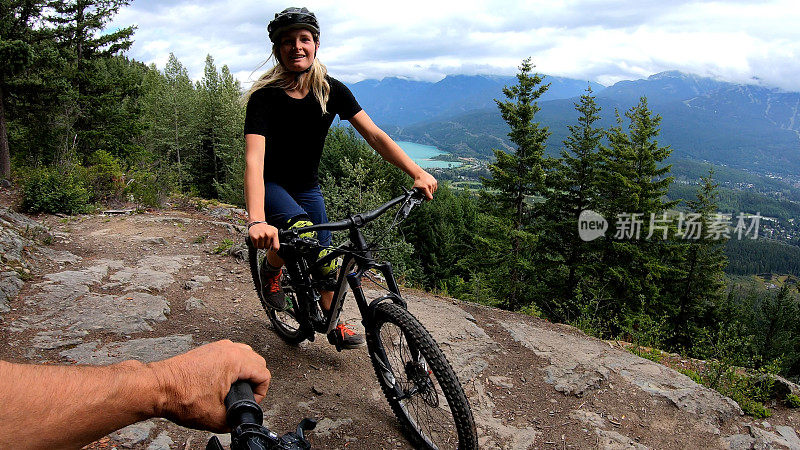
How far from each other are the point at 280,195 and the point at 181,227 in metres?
6.26

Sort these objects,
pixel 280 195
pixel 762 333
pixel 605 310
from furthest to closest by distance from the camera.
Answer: pixel 762 333 → pixel 605 310 → pixel 280 195

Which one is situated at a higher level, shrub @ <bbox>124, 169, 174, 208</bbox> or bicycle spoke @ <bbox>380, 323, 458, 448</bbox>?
shrub @ <bbox>124, 169, 174, 208</bbox>

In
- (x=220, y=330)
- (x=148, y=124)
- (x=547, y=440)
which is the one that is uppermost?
(x=148, y=124)

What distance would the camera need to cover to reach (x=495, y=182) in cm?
2331

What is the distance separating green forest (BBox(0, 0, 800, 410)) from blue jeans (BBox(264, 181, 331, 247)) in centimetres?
809

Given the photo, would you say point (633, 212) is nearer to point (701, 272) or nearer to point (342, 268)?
point (701, 272)

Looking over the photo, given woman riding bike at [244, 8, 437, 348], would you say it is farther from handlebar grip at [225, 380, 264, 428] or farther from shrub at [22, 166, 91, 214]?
shrub at [22, 166, 91, 214]

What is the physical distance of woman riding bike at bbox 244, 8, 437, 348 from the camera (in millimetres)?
3070

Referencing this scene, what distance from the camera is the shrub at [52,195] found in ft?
29.4

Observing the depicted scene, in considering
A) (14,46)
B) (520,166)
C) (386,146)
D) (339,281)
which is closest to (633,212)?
(520,166)

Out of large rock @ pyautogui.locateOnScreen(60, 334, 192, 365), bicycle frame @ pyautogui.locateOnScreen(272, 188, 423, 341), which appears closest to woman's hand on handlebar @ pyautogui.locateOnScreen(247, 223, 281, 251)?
bicycle frame @ pyautogui.locateOnScreen(272, 188, 423, 341)

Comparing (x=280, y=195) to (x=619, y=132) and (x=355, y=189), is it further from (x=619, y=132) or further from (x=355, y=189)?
(x=619, y=132)

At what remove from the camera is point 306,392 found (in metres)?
Answer: 3.53

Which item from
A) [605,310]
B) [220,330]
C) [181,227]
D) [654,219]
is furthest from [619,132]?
[220,330]
